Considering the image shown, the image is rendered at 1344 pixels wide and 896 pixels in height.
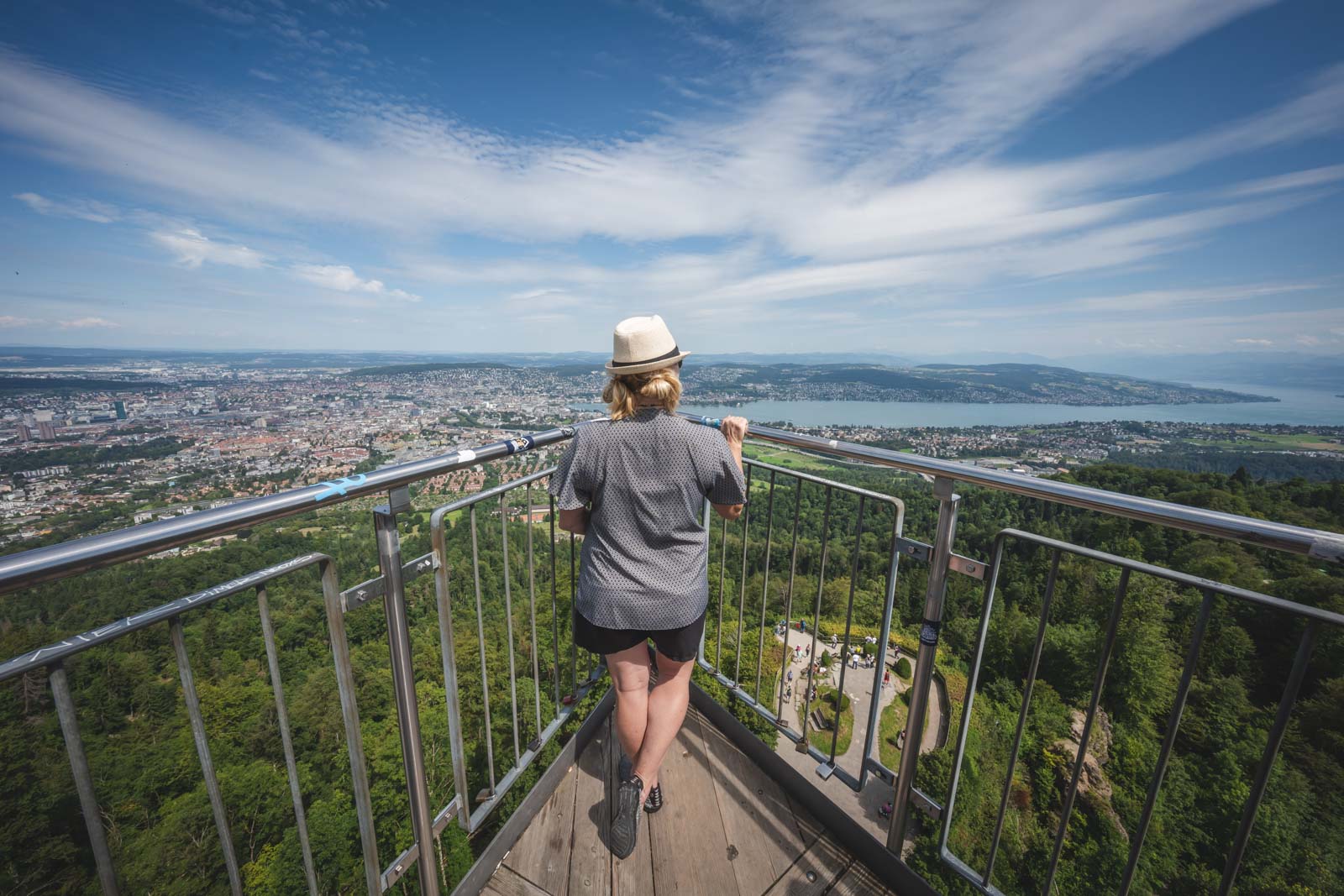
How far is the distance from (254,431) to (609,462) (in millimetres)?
37397

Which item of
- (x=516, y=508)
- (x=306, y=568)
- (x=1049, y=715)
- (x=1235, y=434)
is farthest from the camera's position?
(x=1235, y=434)

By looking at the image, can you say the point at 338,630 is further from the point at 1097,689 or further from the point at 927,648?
the point at 1097,689

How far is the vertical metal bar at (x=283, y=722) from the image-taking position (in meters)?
1.12

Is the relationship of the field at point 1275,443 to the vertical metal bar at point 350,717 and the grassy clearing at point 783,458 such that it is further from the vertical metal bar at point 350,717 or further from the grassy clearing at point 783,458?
the vertical metal bar at point 350,717

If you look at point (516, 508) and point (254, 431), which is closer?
point (516, 508)

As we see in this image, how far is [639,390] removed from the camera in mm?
1815

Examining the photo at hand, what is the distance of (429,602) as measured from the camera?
1.85 m

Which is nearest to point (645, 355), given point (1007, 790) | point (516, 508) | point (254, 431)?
point (516, 508)

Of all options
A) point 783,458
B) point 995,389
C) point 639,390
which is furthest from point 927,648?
point 995,389

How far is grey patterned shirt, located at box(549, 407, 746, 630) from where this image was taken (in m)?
1.73

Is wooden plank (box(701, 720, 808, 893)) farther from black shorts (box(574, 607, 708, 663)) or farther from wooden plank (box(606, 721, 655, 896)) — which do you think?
black shorts (box(574, 607, 708, 663))

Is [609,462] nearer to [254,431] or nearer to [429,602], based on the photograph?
[429,602]

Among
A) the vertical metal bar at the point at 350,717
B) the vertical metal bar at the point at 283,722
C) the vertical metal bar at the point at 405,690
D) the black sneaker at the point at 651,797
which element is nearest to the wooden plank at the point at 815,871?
the black sneaker at the point at 651,797

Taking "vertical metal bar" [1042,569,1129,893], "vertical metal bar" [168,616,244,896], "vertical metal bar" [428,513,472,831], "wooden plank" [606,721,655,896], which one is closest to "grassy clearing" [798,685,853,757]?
"wooden plank" [606,721,655,896]
